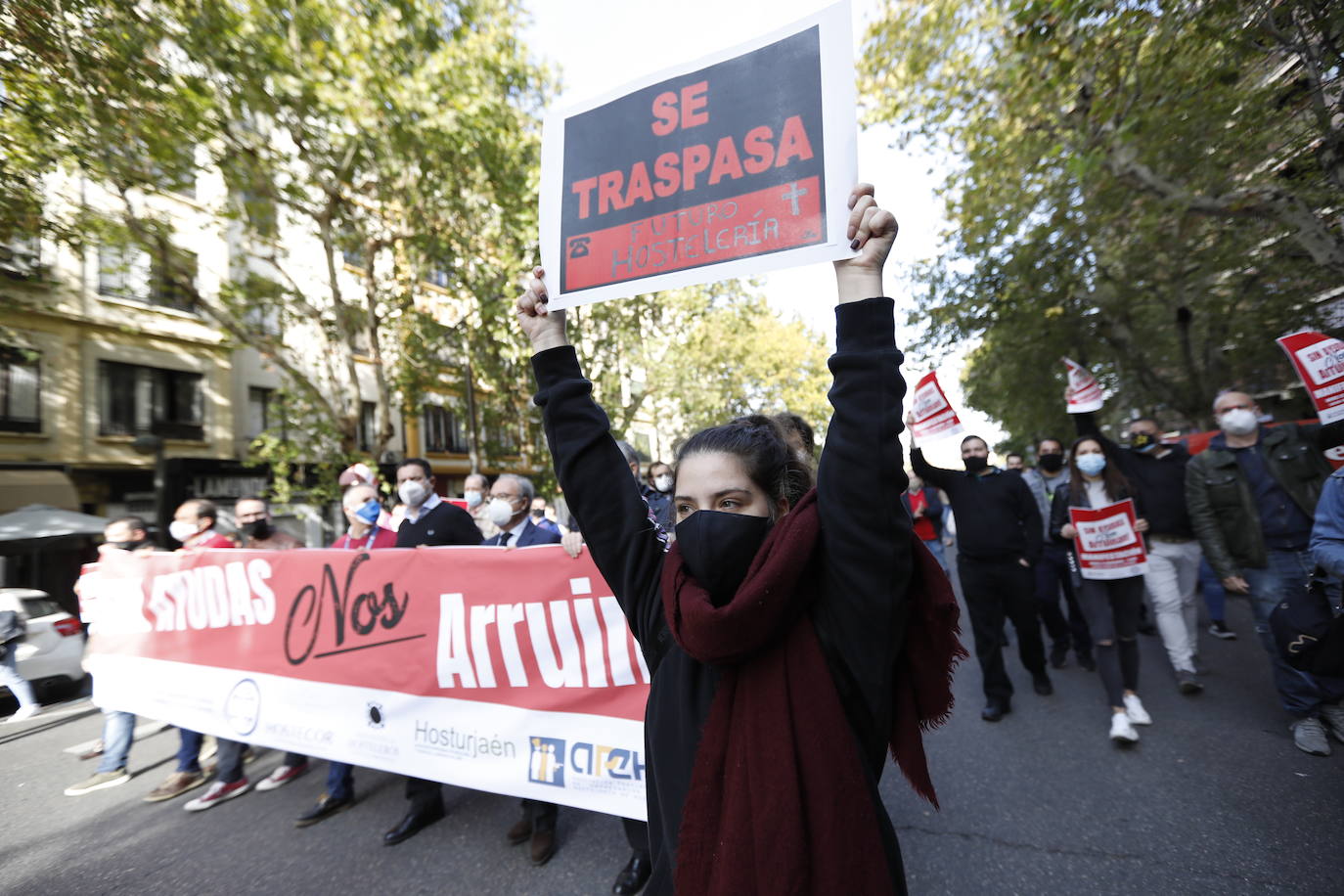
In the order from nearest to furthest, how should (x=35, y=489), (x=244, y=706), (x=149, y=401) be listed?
1. (x=244, y=706)
2. (x=35, y=489)
3. (x=149, y=401)

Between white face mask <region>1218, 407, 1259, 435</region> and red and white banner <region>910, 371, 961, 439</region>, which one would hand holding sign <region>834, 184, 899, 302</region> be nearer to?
red and white banner <region>910, 371, 961, 439</region>

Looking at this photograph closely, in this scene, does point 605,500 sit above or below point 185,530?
above

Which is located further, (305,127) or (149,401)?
(149,401)

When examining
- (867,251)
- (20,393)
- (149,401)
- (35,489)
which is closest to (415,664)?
(867,251)

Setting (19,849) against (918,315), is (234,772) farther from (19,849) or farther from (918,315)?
(918,315)

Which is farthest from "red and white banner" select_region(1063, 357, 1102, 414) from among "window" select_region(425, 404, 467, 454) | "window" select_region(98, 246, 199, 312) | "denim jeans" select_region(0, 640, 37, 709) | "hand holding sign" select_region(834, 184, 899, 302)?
"window" select_region(425, 404, 467, 454)

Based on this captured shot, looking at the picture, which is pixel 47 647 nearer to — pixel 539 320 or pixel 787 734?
pixel 539 320

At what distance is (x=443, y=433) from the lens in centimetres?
2623

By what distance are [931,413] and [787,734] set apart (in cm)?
395

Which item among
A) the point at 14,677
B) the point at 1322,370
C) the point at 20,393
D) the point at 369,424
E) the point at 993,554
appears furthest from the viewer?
the point at 369,424

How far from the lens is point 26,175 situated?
823 centimetres

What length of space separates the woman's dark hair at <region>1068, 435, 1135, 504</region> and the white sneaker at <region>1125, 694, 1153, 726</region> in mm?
1318

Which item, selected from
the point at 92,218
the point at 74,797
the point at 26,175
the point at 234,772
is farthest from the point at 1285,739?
the point at 92,218

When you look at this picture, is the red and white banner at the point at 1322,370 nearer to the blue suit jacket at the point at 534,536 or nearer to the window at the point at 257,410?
the blue suit jacket at the point at 534,536
